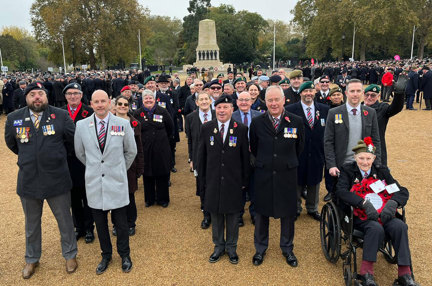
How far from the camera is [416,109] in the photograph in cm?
1672

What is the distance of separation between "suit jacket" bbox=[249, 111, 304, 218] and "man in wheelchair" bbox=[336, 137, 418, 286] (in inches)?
24.0

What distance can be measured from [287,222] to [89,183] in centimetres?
253

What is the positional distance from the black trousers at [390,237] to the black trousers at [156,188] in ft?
12.3

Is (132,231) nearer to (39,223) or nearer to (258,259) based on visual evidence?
(39,223)

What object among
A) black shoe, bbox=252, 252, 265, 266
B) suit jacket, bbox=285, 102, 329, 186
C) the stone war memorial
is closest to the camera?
black shoe, bbox=252, 252, 265, 266

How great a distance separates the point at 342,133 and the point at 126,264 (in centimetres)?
346

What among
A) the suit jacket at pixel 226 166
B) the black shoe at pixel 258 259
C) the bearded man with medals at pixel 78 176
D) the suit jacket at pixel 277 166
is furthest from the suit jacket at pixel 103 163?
the black shoe at pixel 258 259

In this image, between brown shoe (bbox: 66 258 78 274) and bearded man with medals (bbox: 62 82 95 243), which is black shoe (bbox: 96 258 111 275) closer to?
brown shoe (bbox: 66 258 78 274)

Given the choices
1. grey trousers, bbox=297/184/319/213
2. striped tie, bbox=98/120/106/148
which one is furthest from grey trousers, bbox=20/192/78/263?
grey trousers, bbox=297/184/319/213

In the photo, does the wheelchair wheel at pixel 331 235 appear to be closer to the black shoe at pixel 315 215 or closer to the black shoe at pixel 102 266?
the black shoe at pixel 315 215

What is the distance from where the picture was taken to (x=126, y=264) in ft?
14.3

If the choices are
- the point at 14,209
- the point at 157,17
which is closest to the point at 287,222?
the point at 14,209

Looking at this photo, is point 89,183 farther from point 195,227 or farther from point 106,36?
point 106,36

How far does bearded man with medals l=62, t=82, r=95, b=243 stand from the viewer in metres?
4.86
